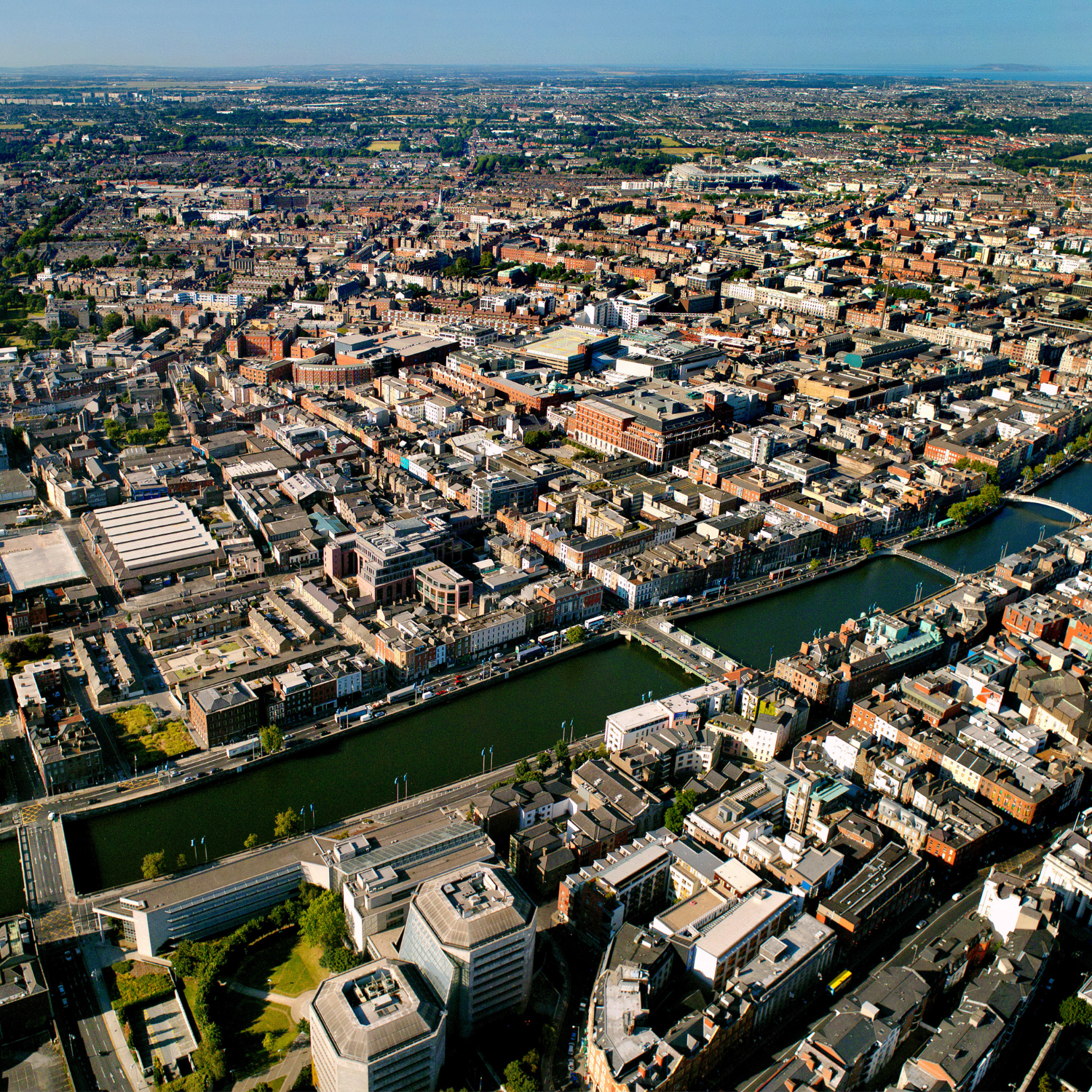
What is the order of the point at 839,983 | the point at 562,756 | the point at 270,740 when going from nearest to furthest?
the point at 839,983, the point at 562,756, the point at 270,740

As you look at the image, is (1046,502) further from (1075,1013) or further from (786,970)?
(786,970)

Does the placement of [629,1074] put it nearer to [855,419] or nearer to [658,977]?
[658,977]

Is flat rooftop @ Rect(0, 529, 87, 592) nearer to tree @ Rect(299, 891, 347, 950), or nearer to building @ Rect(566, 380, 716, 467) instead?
tree @ Rect(299, 891, 347, 950)

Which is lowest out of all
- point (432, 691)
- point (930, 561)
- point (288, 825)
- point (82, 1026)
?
point (930, 561)

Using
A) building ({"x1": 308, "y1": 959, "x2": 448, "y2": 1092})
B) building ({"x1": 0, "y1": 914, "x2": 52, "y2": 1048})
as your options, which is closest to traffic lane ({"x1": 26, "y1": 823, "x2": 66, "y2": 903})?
building ({"x1": 0, "y1": 914, "x2": 52, "y2": 1048})

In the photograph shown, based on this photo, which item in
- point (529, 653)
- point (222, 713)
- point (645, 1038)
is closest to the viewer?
point (645, 1038)

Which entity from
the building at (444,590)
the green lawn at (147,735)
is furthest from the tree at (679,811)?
the green lawn at (147,735)

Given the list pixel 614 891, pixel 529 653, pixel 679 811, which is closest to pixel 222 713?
pixel 529 653
